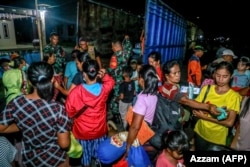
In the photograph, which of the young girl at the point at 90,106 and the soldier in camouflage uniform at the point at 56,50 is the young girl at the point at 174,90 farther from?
the soldier in camouflage uniform at the point at 56,50

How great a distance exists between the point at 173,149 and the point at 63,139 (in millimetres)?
1284

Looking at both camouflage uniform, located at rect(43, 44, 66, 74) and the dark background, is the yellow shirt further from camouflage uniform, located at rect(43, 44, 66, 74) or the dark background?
the dark background

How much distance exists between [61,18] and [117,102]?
84.8 feet

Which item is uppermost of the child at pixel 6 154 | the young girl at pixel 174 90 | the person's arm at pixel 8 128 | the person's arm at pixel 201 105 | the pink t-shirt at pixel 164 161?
the young girl at pixel 174 90

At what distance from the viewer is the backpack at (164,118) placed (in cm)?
258

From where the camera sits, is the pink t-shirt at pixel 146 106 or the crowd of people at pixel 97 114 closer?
the crowd of people at pixel 97 114

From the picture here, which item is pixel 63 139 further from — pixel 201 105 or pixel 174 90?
pixel 201 105

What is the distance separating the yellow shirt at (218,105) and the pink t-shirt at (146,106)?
2.59ft

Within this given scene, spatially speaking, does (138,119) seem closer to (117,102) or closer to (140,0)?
(117,102)

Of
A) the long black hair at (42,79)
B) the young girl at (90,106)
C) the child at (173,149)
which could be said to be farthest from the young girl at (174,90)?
the long black hair at (42,79)

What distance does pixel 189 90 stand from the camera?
296 cm

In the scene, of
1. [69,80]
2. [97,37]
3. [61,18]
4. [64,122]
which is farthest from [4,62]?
[61,18]

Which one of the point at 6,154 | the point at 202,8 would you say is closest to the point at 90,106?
the point at 6,154

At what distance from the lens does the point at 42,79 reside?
215 centimetres
